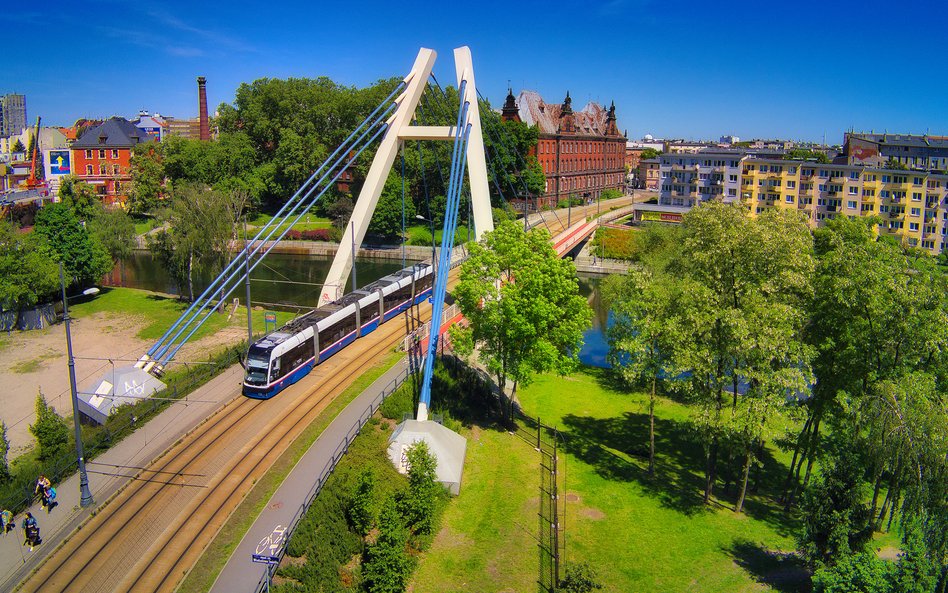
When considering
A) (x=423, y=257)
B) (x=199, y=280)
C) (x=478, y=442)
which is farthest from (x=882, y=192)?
(x=199, y=280)

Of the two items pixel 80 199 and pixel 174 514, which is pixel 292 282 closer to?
pixel 80 199

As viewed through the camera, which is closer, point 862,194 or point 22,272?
point 22,272

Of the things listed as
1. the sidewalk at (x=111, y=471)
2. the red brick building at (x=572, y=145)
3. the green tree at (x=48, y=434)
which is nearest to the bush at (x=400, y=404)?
the sidewalk at (x=111, y=471)

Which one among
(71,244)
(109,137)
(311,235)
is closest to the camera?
(71,244)

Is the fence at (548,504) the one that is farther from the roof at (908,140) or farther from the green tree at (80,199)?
the roof at (908,140)

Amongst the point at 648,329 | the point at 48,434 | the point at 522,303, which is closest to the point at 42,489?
the point at 48,434
